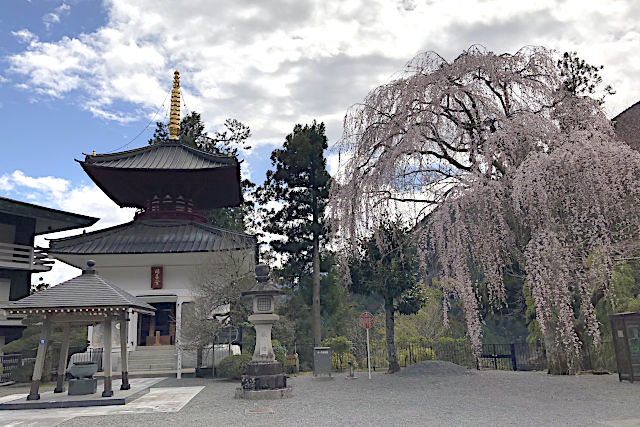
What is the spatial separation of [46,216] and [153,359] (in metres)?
10.6

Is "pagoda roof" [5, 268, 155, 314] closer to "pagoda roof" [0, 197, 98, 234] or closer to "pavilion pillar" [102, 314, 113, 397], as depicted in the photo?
"pavilion pillar" [102, 314, 113, 397]

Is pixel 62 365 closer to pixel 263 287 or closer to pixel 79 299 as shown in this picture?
pixel 79 299

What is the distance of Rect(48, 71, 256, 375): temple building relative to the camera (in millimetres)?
20328

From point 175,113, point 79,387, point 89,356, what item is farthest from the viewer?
point 175,113

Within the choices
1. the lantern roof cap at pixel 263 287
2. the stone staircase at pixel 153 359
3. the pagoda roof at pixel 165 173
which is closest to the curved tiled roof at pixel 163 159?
the pagoda roof at pixel 165 173

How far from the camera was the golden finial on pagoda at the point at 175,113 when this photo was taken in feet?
89.1

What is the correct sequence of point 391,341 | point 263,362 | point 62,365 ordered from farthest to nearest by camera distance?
point 391,341, point 62,365, point 263,362

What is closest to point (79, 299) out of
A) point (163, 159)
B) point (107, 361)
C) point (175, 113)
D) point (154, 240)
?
point (107, 361)

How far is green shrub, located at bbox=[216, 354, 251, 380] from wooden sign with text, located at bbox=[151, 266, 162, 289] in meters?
5.42

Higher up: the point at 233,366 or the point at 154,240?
the point at 154,240

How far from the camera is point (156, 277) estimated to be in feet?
69.2

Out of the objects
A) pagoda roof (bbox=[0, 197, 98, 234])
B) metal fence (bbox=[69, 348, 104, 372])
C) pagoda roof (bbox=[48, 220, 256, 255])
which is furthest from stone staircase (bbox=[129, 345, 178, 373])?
pagoda roof (bbox=[0, 197, 98, 234])

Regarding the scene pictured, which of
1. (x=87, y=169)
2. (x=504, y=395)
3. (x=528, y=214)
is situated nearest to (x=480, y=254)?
(x=528, y=214)

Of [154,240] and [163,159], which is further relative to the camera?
[163,159]
